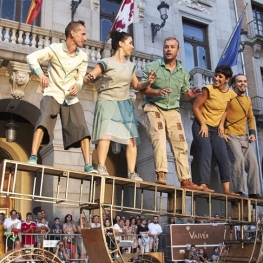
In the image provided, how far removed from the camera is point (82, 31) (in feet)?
14.0

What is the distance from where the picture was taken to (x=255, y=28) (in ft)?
57.4

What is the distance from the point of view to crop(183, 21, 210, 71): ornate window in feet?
49.4

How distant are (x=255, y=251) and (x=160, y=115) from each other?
1.89 meters

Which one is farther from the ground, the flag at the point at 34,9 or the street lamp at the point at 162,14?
A: the street lamp at the point at 162,14

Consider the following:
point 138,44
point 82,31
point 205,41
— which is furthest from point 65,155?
point 205,41

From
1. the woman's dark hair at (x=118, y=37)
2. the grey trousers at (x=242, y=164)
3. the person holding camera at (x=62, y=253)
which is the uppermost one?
the woman's dark hair at (x=118, y=37)

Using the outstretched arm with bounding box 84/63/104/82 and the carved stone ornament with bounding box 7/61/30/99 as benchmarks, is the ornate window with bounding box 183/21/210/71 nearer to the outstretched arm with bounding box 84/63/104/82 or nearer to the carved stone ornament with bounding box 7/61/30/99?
the carved stone ornament with bounding box 7/61/30/99

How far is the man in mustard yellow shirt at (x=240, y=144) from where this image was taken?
5.29 metres

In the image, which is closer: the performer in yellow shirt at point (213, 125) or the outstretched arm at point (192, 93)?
the performer in yellow shirt at point (213, 125)

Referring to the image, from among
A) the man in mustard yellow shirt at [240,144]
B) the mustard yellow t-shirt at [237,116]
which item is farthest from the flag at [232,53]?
the mustard yellow t-shirt at [237,116]

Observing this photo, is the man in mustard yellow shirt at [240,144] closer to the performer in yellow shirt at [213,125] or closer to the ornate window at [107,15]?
the performer in yellow shirt at [213,125]

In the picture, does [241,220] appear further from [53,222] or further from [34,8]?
[34,8]

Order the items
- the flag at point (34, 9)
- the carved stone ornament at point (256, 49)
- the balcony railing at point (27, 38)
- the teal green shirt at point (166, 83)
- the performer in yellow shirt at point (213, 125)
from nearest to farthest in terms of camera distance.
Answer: the teal green shirt at point (166, 83), the performer in yellow shirt at point (213, 125), the balcony railing at point (27, 38), the flag at point (34, 9), the carved stone ornament at point (256, 49)

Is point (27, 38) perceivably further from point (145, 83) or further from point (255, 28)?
point (255, 28)
